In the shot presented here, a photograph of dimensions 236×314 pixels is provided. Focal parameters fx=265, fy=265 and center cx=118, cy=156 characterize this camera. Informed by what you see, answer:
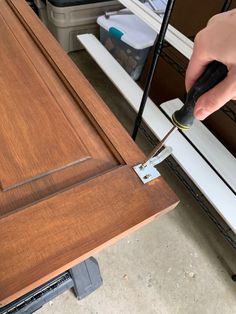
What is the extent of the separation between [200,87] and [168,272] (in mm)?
916

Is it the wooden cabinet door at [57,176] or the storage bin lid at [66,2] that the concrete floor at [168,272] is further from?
the storage bin lid at [66,2]

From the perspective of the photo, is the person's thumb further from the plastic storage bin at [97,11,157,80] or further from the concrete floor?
the plastic storage bin at [97,11,157,80]

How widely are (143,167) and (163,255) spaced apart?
2.35ft

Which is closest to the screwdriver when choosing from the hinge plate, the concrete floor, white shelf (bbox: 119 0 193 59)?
the hinge plate

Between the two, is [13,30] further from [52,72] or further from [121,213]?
[121,213]

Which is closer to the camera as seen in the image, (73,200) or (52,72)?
(73,200)

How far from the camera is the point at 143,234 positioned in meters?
1.16

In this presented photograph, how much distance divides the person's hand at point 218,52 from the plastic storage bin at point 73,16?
1.38 m

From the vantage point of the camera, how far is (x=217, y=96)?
34 centimetres

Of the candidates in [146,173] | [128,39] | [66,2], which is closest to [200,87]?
[146,173]

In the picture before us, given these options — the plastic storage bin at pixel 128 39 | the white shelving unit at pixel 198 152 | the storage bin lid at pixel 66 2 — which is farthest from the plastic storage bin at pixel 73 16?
the white shelving unit at pixel 198 152

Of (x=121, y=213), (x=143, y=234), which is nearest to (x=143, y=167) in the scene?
(x=121, y=213)

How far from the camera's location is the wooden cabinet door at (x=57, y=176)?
1.36 ft

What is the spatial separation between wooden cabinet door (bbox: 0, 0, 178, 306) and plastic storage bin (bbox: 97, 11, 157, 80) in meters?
0.74
